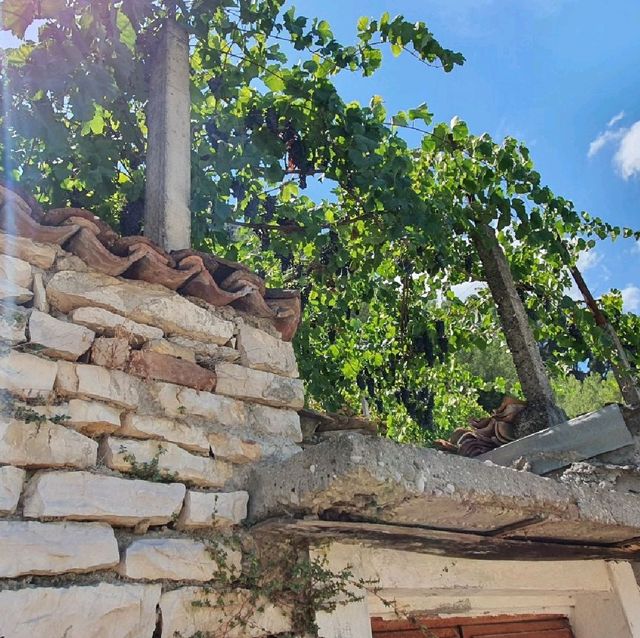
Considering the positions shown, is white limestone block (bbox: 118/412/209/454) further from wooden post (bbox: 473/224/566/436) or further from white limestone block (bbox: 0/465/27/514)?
wooden post (bbox: 473/224/566/436)

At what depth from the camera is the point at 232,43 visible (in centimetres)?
382

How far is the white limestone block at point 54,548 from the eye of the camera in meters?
1.45

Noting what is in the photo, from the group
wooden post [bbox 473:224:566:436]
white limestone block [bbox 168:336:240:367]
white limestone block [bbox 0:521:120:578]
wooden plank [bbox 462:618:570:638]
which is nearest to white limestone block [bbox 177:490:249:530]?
white limestone block [bbox 0:521:120:578]

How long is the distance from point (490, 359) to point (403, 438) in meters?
5.60

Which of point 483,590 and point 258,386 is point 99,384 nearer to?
point 258,386

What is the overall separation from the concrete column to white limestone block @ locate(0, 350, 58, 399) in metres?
1.05


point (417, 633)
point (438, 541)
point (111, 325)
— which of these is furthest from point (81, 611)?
point (417, 633)

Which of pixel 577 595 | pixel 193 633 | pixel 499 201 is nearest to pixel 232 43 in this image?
pixel 499 201

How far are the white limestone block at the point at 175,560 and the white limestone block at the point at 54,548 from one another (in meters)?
0.06

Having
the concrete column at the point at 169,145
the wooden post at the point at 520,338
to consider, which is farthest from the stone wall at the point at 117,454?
the wooden post at the point at 520,338

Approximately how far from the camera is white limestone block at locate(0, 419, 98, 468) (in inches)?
62.4

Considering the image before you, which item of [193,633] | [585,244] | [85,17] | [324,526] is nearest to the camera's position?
[193,633]

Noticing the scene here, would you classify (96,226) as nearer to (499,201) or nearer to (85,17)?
(85,17)

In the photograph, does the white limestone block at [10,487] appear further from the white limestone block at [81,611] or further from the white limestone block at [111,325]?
the white limestone block at [111,325]
